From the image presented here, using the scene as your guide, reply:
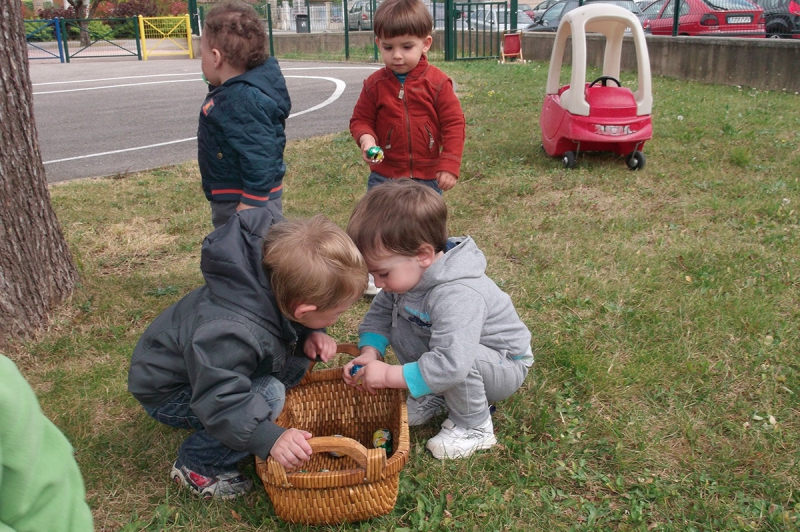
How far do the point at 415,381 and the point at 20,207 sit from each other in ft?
6.89

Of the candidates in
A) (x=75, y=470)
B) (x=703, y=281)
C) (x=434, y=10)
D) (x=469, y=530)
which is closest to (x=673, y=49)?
(x=434, y=10)

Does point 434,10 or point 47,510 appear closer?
point 47,510

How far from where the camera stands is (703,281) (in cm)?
364

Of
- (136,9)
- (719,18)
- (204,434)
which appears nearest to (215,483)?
(204,434)

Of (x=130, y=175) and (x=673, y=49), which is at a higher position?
(x=673, y=49)

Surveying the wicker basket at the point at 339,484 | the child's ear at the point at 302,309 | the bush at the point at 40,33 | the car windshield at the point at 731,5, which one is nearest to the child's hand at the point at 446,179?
the wicker basket at the point at 339,484

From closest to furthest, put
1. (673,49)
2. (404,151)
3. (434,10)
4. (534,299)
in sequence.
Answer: (534,299) → (404,151) → (673,49) → (434,10)

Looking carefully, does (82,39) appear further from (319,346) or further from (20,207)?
(319,346)

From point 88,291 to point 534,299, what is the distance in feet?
7.57

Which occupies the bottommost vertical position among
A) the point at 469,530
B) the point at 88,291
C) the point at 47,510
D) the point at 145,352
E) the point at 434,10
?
the point at 469,530

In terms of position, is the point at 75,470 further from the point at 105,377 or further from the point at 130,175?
the point at 130,175

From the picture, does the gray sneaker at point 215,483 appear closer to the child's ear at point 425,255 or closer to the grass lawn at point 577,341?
the grass lawn at point 577,341

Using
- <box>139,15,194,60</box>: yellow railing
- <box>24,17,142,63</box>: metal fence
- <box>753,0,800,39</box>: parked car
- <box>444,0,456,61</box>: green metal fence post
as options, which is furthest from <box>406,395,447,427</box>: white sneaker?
<box>139,15,194,60</box>: yellow railing

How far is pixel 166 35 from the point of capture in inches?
907
